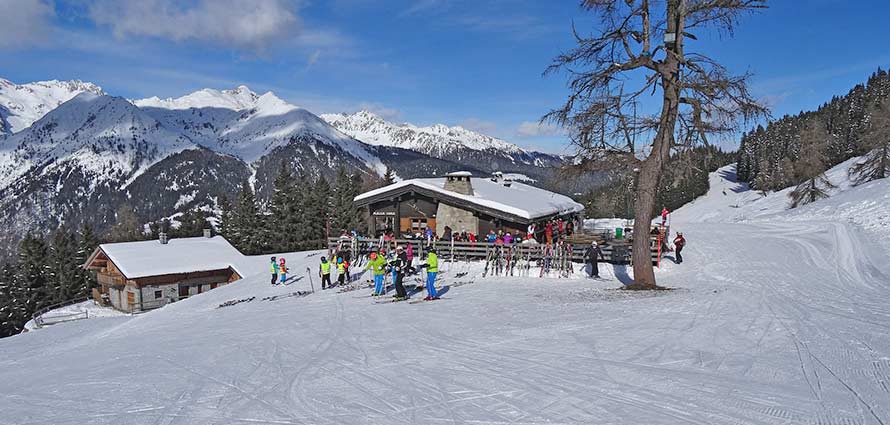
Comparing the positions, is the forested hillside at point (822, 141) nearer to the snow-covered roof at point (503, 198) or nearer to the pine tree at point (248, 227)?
the snow-covered roof at point (503, 198)

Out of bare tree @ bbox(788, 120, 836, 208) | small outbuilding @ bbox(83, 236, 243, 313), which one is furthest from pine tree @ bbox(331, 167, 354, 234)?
bare tree @ bbox(788, 120, 836, 208)

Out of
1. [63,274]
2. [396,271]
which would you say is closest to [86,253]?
[63,274]

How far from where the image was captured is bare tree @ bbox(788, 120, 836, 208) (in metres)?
48.5

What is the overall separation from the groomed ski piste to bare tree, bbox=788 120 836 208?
3747 cm

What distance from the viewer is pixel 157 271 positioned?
36.1 m

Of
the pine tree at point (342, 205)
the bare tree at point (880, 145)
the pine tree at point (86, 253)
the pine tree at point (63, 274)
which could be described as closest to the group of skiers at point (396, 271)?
the pine tree at point (342, 205)

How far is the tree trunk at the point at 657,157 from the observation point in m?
14.3

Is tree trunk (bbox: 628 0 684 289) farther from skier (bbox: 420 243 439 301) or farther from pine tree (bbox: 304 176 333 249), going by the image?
pine tree (bbox: 304 176 333 249)

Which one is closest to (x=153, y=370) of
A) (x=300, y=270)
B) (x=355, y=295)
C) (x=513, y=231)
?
(x=355, y=295)

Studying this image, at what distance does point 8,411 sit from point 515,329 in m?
8.68

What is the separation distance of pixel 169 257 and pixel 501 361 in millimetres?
36894

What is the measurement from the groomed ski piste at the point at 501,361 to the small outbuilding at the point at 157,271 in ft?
64.2

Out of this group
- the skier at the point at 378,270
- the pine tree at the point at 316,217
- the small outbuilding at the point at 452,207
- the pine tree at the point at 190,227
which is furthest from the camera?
the pine tree at the point at 190,227

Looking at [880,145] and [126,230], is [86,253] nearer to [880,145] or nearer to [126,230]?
[126,230]
